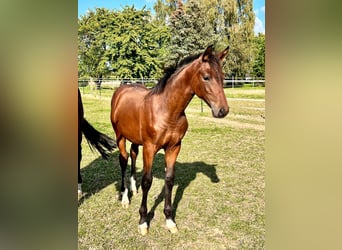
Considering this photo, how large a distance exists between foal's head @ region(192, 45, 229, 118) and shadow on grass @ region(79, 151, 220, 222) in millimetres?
432

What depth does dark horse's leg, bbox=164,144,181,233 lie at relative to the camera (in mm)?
1215

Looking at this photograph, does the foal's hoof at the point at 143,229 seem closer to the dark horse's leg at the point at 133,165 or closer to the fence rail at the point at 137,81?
the dark horse's leg at the point at 133,165

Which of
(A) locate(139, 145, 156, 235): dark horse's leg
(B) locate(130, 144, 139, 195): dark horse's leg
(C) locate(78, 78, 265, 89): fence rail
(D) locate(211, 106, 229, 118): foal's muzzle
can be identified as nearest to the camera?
(D) locate(211, 106, 229, 118): foal's muzzle

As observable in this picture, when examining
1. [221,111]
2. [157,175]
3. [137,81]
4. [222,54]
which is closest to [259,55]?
[222,54]

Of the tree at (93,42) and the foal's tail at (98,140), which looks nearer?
the tree at (93,42)

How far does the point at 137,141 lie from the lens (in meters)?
1.31

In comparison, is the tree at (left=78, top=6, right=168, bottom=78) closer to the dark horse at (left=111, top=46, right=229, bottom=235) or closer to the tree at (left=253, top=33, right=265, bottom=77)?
the dark horse at (left=111, top=46, right=229, bottom=235)

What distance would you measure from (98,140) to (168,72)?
0.49 m

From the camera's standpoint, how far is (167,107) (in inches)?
45.3

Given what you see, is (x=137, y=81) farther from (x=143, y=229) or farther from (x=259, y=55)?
(x=143, y=229)

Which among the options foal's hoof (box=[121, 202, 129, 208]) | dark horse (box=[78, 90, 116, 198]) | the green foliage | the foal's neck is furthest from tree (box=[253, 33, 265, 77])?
foal's hoof (box=[121, 202, 129, 208])

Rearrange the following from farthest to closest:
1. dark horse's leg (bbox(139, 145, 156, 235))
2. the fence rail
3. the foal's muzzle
Answer: dark horse's leg (bbox(139, 145, 156, 235)) < the fence rail < the foal's muzzle

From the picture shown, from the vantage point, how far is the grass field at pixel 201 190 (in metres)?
1.15

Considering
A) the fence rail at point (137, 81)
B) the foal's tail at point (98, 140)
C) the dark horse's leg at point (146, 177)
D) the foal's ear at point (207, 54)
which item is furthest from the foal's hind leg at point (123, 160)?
the foal's ear at point (207, 54)
